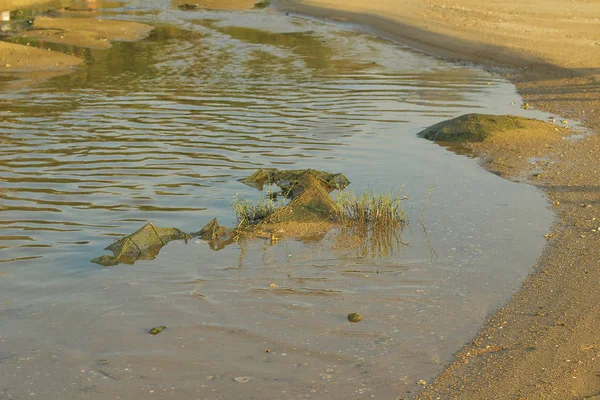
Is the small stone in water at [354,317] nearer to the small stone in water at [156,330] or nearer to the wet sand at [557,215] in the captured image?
the wet sand at [557,215]

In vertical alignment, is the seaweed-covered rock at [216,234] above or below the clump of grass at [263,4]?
below

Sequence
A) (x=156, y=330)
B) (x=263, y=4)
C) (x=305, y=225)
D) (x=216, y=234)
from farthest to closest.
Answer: (x=263, y=4), (x=305, y=225), (x=216, y=234), (x=156, y=330)

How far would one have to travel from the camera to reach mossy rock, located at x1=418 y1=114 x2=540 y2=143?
1338 cm

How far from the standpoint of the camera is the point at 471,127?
13547 millimetres

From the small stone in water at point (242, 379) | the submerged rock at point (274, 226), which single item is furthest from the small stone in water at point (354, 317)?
the submerged rock at point (274, 226)

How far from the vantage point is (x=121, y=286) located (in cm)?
757

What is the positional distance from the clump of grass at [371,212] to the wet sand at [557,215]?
1.67m

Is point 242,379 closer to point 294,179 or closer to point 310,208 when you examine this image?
point 310,208

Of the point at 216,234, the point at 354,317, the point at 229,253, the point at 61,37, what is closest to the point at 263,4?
the point at 61,37

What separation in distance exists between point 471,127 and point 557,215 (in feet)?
14.1

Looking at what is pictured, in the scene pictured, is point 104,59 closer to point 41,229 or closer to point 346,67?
point 346,67

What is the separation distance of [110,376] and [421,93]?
13055 mm

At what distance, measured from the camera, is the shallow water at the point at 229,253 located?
6.07m

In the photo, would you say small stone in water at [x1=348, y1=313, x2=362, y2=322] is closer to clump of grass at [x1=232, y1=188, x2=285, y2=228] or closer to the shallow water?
the shallow water
